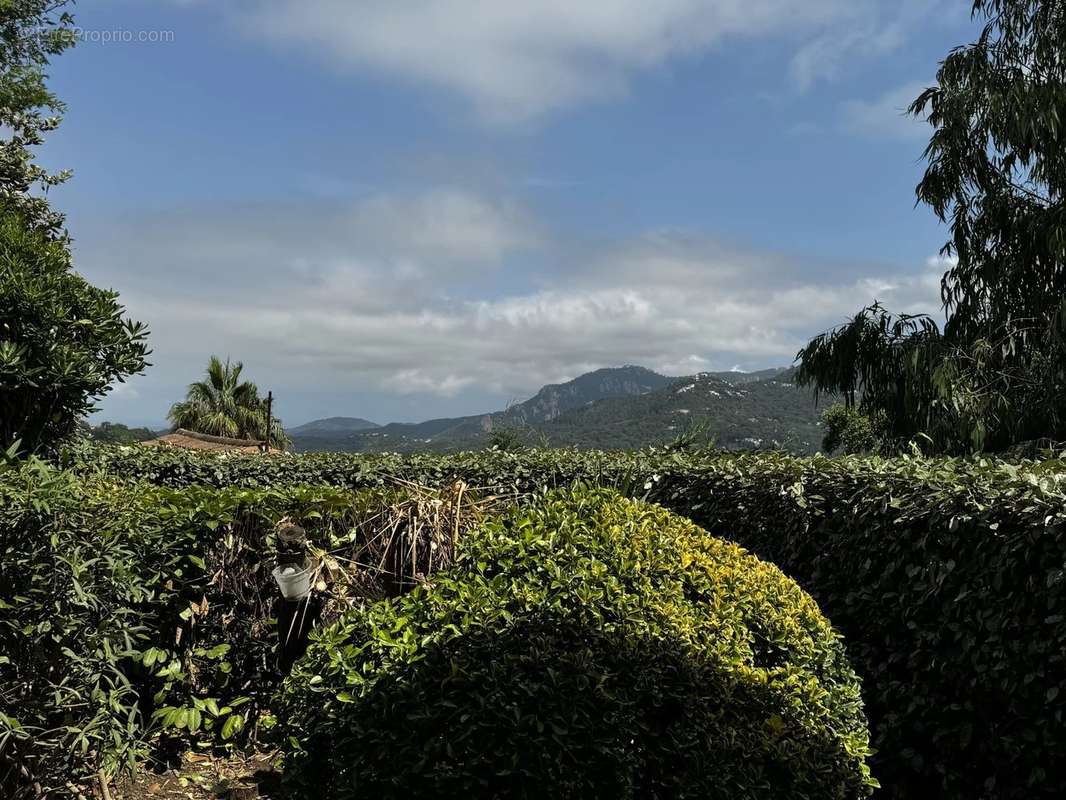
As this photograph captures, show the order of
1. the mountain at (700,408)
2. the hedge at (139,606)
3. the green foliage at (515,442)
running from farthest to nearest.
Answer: the mountain at (700,408) → the green foliage at (515,442) → the hedge at (139,606)

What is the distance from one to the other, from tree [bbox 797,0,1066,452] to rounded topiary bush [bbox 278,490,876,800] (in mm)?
11862

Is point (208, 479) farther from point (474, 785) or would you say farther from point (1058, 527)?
point (1058, 527)

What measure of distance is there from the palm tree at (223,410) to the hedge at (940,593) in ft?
99.5

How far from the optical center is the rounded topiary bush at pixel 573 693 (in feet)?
8.79

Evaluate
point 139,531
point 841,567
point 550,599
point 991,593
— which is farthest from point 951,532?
point 139,531

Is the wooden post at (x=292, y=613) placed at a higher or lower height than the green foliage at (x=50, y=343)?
lower

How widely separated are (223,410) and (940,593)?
33.6 metres

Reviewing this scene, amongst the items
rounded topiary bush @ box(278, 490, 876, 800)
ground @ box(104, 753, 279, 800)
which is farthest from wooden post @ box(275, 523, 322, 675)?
rounded topiary bush @ box(278, 490, 876, 800)

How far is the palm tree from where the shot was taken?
32375 mm

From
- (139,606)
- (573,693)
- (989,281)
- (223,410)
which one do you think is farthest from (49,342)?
(223,410)

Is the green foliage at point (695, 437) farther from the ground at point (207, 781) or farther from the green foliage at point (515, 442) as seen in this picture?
the ground at point (207, 781)

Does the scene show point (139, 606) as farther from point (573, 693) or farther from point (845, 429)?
point (845, 429)

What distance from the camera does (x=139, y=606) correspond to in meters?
4.39

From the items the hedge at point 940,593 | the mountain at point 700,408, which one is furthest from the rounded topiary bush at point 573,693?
the mountain at point 700,408
